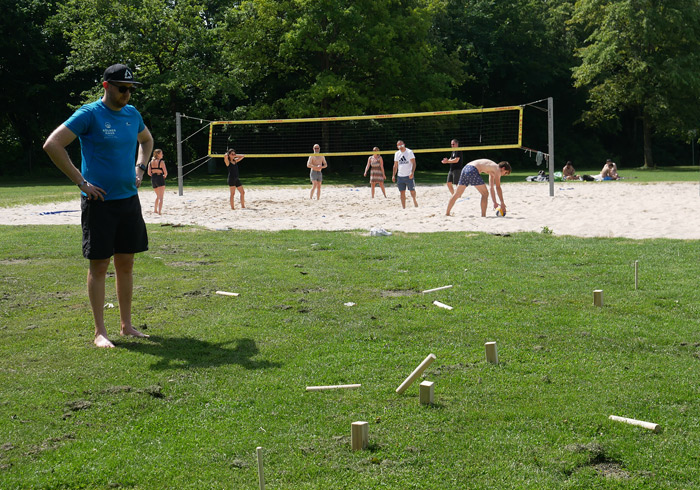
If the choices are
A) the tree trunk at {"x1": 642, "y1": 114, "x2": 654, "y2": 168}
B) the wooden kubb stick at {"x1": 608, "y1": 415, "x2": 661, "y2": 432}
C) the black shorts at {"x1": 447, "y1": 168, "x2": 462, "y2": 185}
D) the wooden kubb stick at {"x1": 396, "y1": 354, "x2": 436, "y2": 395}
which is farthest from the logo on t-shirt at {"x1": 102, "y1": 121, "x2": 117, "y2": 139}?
the tree trunk at {"x1": 642, "y1": 114, "x2": 654, "y2": 168}

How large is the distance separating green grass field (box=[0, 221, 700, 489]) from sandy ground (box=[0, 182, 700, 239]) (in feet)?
13.9

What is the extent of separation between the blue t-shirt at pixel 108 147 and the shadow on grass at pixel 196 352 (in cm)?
116

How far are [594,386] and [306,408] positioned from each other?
1.75 m

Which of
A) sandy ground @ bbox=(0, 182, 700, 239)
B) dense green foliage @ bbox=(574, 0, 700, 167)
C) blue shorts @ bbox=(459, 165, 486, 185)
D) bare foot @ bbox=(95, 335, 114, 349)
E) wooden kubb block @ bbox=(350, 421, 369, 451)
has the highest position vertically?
dense green foliage @ bbox=(574, 0, 700, 167)

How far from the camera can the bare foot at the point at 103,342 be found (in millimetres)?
5449

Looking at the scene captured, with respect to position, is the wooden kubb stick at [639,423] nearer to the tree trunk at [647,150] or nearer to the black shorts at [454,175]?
the black shorts at [454,175]

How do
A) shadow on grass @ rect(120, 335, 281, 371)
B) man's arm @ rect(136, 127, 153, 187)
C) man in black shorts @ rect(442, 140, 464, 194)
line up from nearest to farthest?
1. shadow on grass @ rect(120, 335, 281, 371)
2. man's arm @ rect(136, 127, 153, 187)
3. man in black shorts @ rect(442, 140, 464, 194)

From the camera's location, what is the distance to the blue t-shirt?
540cm

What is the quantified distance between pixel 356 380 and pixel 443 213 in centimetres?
1122

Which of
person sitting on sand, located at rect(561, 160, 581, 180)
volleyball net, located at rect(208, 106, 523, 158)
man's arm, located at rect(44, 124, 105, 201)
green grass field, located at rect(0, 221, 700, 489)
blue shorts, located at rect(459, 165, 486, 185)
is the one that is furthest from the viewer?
volleyball net, located at rect(208, 106, 523, 158)

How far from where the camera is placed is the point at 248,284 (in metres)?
7.85

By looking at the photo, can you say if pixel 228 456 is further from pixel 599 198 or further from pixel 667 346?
pixel 599 198

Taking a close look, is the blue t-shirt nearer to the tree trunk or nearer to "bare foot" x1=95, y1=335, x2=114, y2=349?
"bare foot" x1=95, y1=335, x2=114, y2=349

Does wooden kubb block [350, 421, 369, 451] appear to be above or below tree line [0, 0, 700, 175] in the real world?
below
